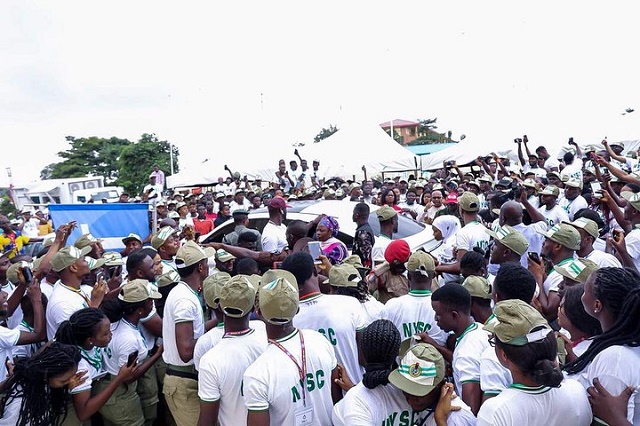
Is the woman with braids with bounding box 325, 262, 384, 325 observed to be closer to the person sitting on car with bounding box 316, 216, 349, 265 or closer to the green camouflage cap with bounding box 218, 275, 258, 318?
the green camouflage cap with bounding box 218, 275, 258, 318

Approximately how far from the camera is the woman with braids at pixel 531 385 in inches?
90.3

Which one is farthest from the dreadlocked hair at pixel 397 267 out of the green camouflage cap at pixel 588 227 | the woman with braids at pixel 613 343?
the woman with braids at pixel 613 343

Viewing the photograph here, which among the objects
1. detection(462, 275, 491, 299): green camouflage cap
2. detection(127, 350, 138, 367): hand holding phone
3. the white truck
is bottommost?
the white truck

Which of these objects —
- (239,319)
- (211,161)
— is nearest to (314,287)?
(239,319)

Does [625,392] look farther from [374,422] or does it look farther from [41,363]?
[41,363]

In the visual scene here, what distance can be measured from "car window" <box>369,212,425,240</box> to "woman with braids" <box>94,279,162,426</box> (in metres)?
3.83

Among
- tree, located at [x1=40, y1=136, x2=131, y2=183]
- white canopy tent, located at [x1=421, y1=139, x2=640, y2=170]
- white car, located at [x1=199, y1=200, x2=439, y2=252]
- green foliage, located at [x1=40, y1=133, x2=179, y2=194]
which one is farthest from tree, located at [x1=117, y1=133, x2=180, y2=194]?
white car, located at [x1=199, y1=200, x2=439, y2=252]

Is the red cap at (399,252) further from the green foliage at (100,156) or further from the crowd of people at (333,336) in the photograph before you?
the green foliage at (100,156)

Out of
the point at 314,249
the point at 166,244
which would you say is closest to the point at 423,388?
the point at 314,249

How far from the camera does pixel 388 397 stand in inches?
103

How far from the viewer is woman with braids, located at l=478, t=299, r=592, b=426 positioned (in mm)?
2293

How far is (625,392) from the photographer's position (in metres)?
2.33

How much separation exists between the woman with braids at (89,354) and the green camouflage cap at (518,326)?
264 centimetres

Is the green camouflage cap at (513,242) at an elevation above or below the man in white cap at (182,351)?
above
